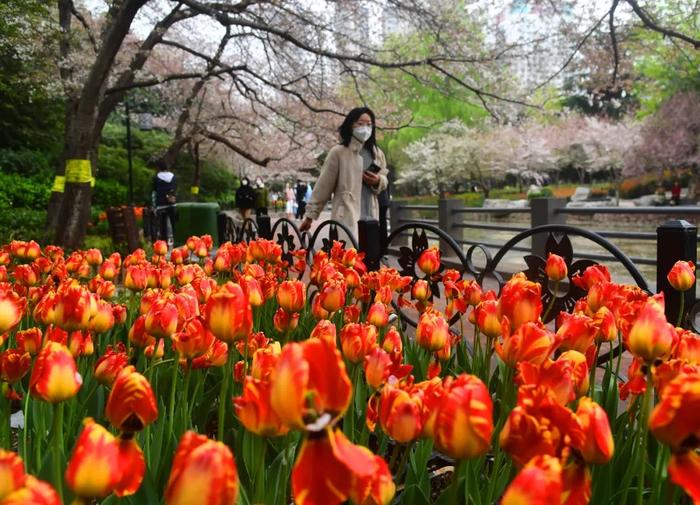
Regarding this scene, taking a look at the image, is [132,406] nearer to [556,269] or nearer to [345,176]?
[556,269]

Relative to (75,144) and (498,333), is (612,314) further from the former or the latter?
(75,144)

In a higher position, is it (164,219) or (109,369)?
(164,219)

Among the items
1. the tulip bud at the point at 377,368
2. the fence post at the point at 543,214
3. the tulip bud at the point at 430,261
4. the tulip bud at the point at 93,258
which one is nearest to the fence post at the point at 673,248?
the tulip bud at the point at 430,261

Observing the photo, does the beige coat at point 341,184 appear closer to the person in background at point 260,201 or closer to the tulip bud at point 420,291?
the tulip bud at point 420,291

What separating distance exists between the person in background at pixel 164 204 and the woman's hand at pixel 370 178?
8.36m

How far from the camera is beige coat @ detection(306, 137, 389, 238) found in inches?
203

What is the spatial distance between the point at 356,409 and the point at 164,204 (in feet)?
41.7

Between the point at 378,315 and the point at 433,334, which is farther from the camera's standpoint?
the point at 378,315

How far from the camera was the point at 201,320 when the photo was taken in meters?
1.24

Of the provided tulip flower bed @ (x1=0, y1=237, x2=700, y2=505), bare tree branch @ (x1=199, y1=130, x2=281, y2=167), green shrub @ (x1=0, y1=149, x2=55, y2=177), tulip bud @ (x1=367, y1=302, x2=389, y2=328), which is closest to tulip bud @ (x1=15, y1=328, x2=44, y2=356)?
tulip flower bed @ (x1=0, y1=237, x2=700, y2=505)

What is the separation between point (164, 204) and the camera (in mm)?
13680

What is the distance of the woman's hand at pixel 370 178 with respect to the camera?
5.66m

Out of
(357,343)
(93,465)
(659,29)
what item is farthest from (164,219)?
(93,465)

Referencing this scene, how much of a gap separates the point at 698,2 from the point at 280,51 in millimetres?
7178
